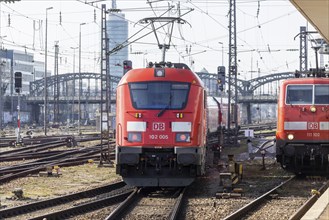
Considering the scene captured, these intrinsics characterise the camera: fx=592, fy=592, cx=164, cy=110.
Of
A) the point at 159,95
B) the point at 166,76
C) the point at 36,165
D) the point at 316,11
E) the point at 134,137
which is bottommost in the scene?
the point at 36,165

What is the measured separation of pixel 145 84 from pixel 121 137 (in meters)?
1.53

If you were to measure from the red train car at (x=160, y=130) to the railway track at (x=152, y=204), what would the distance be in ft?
1.48

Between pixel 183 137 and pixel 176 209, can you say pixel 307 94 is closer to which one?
pixel 183 137

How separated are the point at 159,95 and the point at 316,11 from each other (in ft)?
17.0

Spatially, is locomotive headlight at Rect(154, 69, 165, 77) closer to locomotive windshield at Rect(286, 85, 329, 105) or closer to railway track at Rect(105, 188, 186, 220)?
railway track at Rect(105, 188, 186, 220)

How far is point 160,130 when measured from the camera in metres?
15.1

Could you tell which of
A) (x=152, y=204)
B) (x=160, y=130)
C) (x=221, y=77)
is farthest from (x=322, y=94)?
(x=221, y=77)

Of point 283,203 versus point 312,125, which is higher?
point 312,125

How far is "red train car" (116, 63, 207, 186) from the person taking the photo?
1498 centimetres

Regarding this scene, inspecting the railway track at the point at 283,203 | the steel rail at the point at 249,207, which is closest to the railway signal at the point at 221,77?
the railway track at the point at 283,203

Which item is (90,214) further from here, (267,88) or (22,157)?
(267,88)

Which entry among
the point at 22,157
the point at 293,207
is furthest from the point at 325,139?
A: the point at 22,157

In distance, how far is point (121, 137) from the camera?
15.4 m

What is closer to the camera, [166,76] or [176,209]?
[176,209]
